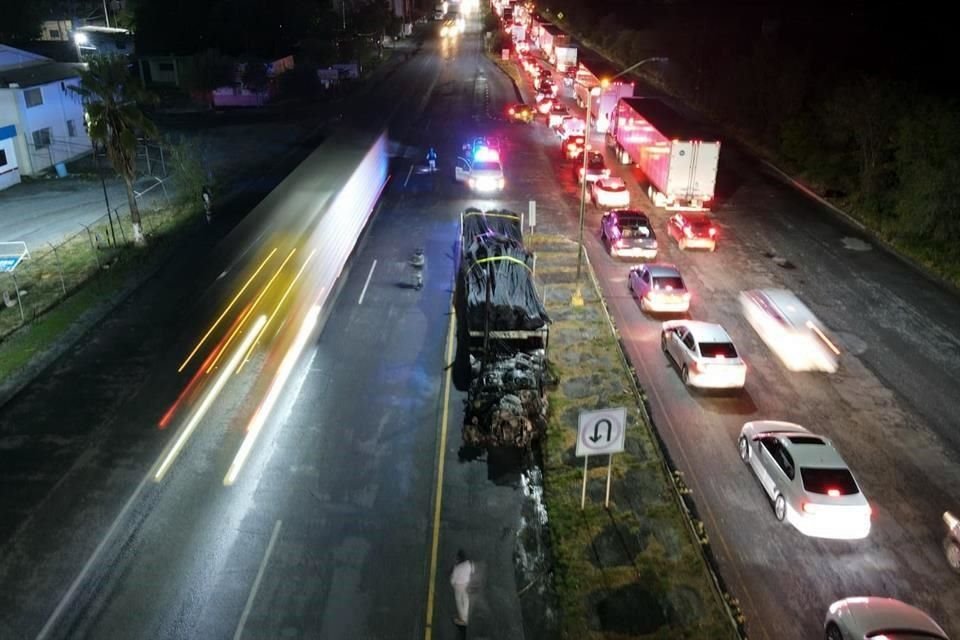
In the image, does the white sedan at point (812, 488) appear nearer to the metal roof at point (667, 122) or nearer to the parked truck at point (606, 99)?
the metal roof at point (667, 122)

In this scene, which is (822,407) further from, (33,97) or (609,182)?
(33,97)

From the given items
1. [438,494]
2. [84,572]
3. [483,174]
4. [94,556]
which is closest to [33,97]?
[483,174]

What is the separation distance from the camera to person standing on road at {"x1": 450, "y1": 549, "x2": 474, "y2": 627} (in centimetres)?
1280

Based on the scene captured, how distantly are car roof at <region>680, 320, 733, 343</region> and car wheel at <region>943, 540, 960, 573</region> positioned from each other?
7.51 metres

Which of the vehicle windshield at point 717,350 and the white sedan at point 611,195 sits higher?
the white sedan at point 611,195

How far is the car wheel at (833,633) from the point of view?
39.2ft

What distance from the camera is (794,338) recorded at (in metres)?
22.2

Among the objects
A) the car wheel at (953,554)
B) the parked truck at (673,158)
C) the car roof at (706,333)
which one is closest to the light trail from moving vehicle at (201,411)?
the car roof at (706,333)

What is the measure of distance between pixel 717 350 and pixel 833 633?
9.06 metres

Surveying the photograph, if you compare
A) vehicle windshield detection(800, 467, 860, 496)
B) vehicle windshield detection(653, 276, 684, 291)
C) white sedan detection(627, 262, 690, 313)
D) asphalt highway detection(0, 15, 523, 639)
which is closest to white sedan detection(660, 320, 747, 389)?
white sedan detection(627, 262, 690, 313)

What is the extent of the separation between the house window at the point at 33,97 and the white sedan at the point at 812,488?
45.6 m

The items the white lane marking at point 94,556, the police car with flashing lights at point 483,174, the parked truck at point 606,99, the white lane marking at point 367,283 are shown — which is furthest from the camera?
the parked truck at point 606,99

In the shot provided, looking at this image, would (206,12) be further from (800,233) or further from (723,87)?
(800,233)

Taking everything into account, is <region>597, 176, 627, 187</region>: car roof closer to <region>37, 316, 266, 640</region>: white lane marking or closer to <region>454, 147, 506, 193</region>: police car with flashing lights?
<region>454, 147, 506, 193</region>: police car with flashing lights
